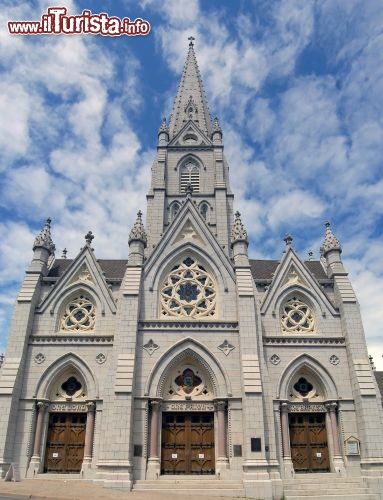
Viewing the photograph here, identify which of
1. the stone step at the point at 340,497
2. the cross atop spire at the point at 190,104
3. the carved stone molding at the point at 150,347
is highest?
the cross atop spire at the point at 190,104

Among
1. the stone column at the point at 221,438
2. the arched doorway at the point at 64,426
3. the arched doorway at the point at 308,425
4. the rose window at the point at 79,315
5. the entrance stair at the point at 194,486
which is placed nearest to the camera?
the entrance stair at the point at 194,486

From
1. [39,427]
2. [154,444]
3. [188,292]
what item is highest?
[188,292]

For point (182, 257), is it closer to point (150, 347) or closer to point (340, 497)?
point (150, 347)

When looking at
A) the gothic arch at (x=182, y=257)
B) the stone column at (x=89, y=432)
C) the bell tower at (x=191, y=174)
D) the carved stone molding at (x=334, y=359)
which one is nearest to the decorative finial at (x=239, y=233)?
the gothic arch at (x=182, y=257)

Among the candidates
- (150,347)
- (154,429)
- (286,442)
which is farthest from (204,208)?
(286,442)

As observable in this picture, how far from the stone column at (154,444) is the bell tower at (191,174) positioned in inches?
535

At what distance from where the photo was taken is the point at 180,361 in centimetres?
2228

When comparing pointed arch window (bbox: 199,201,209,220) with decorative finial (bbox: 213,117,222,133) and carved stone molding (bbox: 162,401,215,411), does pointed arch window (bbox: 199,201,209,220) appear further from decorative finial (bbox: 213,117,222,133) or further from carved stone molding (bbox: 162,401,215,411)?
carved stone molding (bbox: 162,401,215,411)

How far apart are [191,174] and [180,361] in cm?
1928

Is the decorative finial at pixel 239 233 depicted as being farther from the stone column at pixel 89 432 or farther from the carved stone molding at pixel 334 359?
the stone column at pixel 89 432

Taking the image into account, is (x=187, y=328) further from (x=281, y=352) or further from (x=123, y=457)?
(x=123, y=457)

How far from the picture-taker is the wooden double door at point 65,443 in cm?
2098

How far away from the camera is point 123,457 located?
19.0 metres

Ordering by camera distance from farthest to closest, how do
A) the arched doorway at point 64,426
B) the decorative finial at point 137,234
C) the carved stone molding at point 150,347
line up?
the decorative finial at point 137,234 < the carved stone molding at point 150,347 < the arched doorway at point 64,426
